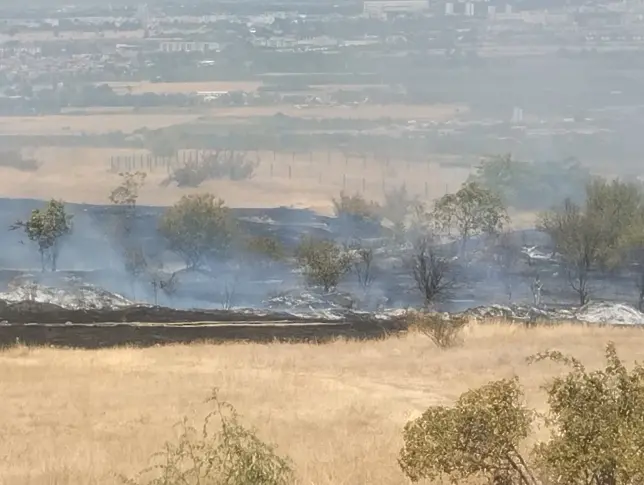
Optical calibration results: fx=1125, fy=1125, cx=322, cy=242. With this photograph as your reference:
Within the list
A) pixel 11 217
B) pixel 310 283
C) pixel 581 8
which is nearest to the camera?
pixel 310 283

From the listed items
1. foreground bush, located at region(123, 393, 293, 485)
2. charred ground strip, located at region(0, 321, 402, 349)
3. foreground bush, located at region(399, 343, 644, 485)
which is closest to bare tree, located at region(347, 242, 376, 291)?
charred ground strip, located at region(0, 321, 402, 349)

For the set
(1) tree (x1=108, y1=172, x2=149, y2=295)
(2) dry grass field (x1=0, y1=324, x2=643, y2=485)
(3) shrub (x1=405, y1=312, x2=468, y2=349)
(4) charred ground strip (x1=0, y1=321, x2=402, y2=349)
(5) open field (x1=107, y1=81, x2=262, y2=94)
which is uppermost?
(2) dry grass field (x1=0, y1=324, x2=643, y2=485)

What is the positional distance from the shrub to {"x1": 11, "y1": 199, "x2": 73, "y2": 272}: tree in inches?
1327

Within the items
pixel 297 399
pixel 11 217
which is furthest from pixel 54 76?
pixel 297 399

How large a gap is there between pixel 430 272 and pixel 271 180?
30.8 metres

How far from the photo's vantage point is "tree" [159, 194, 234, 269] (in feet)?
194

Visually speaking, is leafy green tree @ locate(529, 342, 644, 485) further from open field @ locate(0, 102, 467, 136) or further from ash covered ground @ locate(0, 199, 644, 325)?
open field @ locate(0, 102, 467, 136)

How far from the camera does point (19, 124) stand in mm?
87375

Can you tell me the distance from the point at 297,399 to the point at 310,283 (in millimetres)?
31978

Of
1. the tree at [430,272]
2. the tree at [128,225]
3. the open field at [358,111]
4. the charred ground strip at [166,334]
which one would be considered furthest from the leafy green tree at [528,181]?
the charred ground strip at [166,334]

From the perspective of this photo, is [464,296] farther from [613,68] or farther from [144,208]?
[613,68]

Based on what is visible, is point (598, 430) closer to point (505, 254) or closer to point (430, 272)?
point (430, 272)

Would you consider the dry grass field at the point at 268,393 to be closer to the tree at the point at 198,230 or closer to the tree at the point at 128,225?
the tree at the point at 128,225

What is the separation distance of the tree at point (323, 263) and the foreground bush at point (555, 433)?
130 ft
